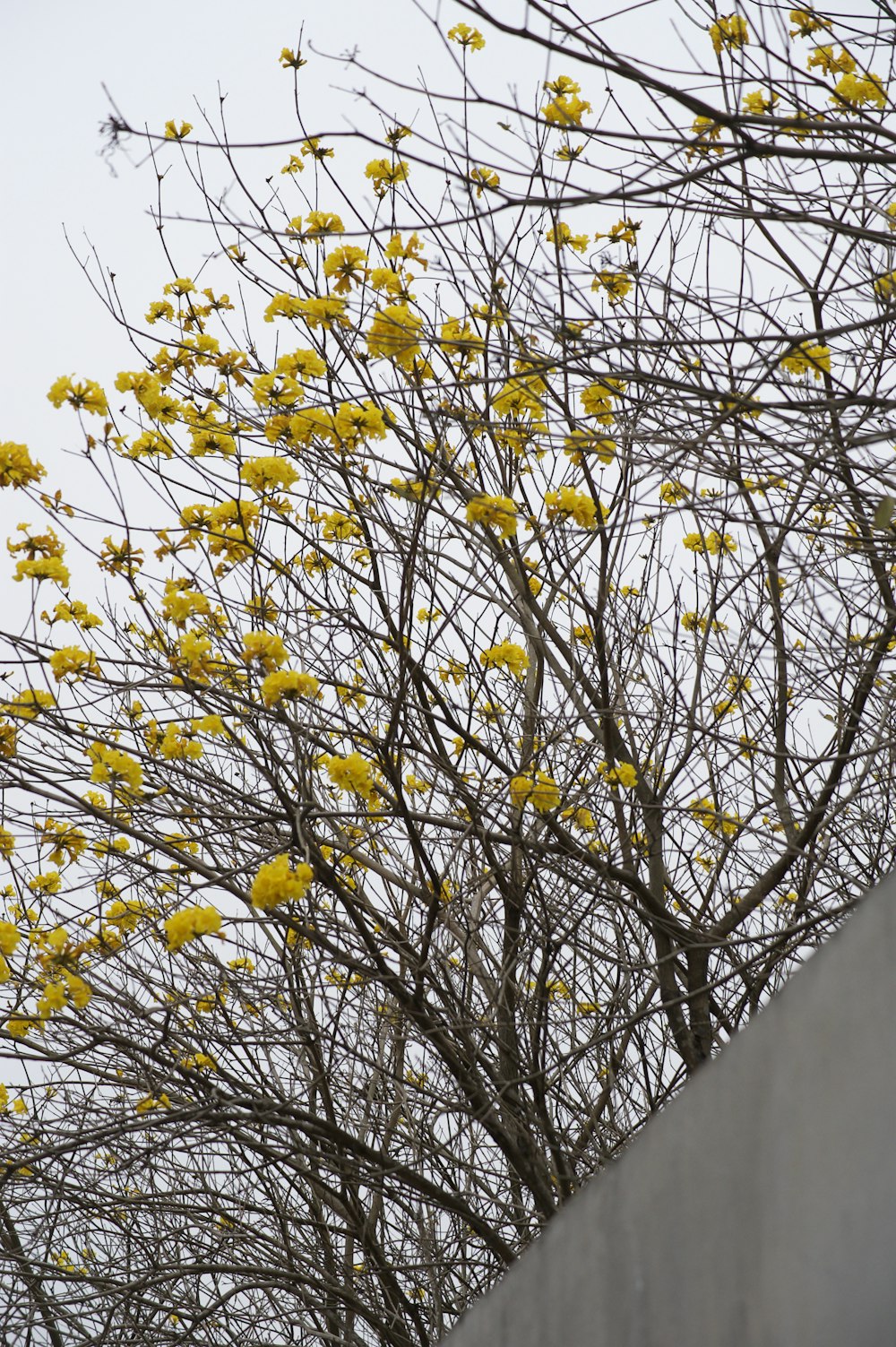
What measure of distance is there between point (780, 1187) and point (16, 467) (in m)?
2.48

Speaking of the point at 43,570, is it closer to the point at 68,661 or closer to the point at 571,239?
the point at 68,661

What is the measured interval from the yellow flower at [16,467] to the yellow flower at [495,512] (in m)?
1.14

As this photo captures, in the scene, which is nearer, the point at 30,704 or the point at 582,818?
the point at 30,704

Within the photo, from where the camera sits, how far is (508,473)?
4.14 metres

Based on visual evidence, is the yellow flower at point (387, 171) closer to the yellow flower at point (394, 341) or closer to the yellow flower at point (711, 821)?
the yellow flower at point (394, 341)

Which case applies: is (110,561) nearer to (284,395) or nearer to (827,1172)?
(284,395)

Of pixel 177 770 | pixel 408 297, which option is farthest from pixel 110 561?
pixel 408 297

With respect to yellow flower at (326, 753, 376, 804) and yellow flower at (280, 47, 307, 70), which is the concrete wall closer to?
yellow flower at (326, 753, 376, 804)

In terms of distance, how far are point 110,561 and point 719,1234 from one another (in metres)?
2.68

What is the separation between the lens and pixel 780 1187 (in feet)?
3.65

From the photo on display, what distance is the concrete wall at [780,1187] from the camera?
3.45 ft

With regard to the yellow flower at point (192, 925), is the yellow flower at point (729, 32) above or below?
above

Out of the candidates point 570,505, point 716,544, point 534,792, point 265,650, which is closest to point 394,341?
point 570,505

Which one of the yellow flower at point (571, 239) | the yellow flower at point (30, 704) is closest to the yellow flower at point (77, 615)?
the yellow flower at point (30, 704)
